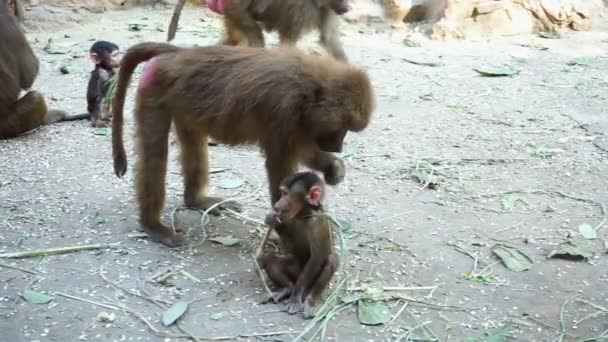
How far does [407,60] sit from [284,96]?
217 inches

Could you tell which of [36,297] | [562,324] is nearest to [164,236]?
[36,297]

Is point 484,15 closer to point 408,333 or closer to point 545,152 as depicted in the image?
point 545,152

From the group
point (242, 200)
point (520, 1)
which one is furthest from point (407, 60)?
point (242, 200)

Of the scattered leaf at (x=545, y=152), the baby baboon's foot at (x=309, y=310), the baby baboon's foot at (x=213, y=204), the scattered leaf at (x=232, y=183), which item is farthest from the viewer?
the scattered leaf at (x=545, y=152)

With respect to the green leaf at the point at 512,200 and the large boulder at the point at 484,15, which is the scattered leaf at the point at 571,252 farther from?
the large boulder at the point at 484,15

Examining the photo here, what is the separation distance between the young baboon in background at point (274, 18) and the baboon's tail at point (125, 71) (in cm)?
218

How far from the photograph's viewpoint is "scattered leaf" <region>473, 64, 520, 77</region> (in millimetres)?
8820

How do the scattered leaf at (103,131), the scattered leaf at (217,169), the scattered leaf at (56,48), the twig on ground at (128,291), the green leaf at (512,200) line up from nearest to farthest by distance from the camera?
the twig on ground at (128,291)
the green leaf at (512,200)
the scattered leaf at (217,169)
the scattered leaf at (103,131)
the scattered leaf at (56,48)

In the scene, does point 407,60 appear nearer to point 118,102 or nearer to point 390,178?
point 390,178

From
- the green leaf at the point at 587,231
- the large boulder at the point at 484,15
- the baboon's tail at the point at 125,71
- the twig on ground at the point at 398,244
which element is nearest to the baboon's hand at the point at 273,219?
the twig on ground at the point at 398,244

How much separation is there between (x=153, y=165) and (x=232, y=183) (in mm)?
1208

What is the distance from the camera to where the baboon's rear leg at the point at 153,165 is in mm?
4520

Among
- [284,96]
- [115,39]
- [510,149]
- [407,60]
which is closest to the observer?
[284,96]

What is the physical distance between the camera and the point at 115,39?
1002 centimetres
